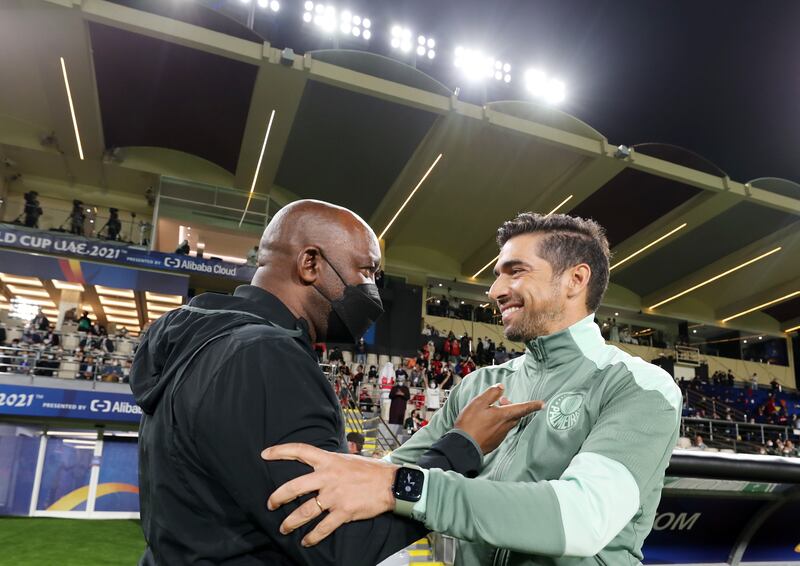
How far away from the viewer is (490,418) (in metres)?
1.35

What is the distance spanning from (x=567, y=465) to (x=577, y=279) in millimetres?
549

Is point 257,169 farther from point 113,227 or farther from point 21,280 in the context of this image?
point 21,280

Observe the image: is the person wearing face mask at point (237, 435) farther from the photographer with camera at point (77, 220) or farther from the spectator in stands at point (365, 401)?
the photographer with camera at point (77, 220)

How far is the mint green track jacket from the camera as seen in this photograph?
1036mm

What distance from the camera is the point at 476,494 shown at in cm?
104

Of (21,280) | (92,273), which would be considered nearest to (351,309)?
(92,273)

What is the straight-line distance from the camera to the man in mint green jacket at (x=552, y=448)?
1.02 metres

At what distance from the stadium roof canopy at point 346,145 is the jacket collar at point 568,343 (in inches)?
568

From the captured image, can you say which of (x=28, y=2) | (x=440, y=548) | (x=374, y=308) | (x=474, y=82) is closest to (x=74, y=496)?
(x=440, y=548)

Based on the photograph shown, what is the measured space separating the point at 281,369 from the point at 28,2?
1548 centimetres

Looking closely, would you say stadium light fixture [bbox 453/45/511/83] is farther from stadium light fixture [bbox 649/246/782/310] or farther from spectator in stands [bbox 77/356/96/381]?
spectator in stands [bbox 77/356/96/381]

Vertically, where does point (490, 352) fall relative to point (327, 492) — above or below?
above

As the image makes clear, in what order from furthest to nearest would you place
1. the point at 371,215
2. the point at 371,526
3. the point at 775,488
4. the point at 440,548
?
1. the point at 371,215
2. the point at 440,548
3. the point at 775,488
4. the point at 371,526

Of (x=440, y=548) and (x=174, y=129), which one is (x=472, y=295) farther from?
(x=440, y=548)
